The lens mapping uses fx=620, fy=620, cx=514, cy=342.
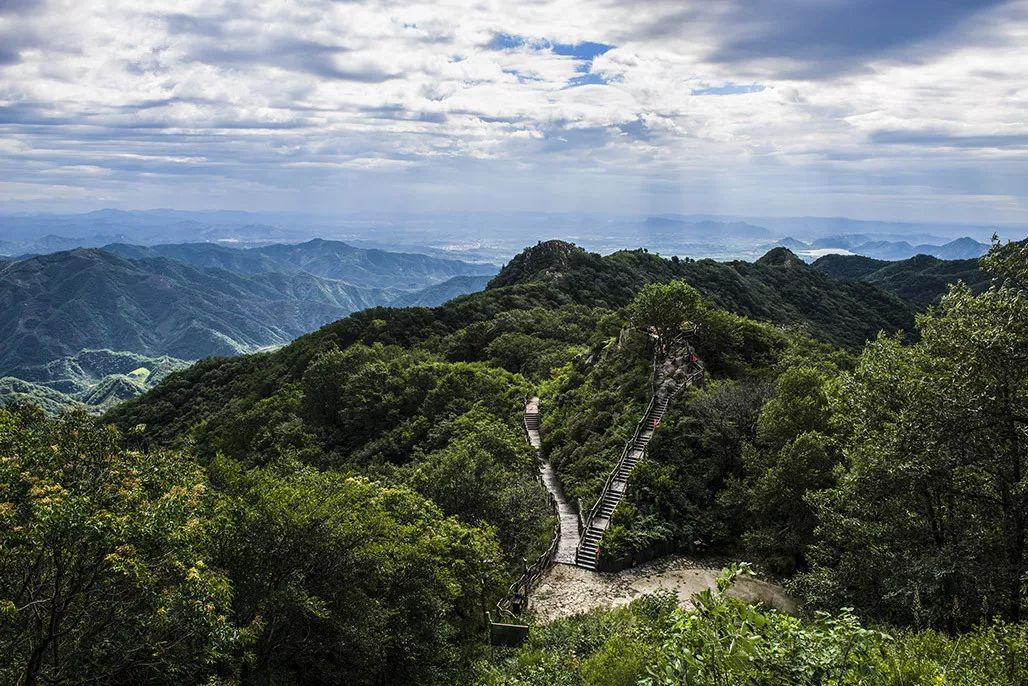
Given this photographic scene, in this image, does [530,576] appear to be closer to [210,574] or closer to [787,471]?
[787,471]

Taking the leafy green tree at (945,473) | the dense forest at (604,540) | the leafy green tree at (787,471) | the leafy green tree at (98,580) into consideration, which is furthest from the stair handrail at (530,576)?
the leafy green tree at (98,580)

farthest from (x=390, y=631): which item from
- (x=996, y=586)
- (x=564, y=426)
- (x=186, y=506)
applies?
(x=564, y=426)

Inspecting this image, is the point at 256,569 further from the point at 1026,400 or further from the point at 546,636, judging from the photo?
the point at 1026,400

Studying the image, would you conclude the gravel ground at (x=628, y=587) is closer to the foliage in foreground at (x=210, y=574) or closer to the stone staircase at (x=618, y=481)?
the stone staircase at (x=618, y=481)

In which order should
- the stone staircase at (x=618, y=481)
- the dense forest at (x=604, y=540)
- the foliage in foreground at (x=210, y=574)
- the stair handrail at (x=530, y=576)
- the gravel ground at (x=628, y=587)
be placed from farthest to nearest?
the stone staircase at (x=618, y=481) < the gravel ground at (x=628, y=587) < the stair handrail at (x=530, y=576) < the foliage in foreground at (x=210, y=574) < the dense forest at (x=604, y=540)

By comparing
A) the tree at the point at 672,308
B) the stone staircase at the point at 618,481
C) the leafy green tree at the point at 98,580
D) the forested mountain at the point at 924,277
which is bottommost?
the stone staircase at the point at 618,481

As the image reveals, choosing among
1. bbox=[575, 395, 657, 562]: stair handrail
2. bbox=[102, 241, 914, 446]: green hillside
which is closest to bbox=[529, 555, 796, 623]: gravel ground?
bbox=[575, 395, 657, 562]: stair handrail
